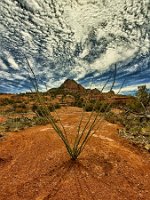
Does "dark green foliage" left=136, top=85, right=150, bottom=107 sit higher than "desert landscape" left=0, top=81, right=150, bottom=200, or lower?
higher

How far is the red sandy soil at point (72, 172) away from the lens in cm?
483

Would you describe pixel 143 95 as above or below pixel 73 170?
above

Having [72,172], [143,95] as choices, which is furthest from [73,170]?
[143,95]

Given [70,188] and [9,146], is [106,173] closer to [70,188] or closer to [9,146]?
[70,188]

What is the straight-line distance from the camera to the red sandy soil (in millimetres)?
4832

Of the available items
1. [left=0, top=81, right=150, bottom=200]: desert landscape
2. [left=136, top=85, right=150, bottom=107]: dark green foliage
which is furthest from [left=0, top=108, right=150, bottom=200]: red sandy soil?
[left=136, top=85, right=150, bottom=107]: dark green foliage

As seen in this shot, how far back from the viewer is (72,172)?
5613 mm

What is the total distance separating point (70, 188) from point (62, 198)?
0.38 metres

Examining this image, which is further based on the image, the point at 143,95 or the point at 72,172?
the point at 143,95

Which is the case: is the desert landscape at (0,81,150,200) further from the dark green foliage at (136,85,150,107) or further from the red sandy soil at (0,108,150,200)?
the dark green foliage at (136,85,150,107)

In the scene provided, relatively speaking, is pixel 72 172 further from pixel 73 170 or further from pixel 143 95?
pixel 143 95

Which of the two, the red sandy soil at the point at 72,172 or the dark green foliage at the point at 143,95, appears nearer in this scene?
the red sandy soil at the point at 72,172

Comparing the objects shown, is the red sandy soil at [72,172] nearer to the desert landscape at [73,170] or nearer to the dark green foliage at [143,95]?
the desert landscape at [73,170]

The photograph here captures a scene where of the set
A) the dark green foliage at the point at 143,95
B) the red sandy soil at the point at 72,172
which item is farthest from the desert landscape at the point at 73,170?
the dark green foliage at the point at 143,95
